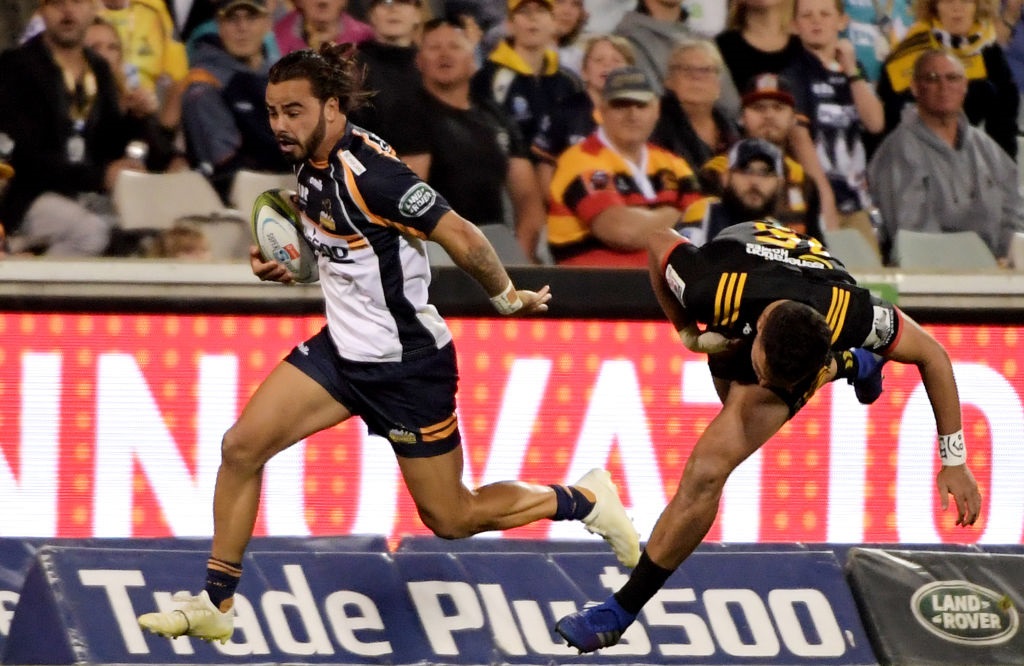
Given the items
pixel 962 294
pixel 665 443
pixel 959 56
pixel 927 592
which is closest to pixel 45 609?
pixel 665 443

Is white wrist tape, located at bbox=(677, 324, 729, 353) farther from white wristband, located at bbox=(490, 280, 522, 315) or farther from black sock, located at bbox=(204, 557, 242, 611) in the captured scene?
black sock, located at bbox=(204, 557, 242, 611)

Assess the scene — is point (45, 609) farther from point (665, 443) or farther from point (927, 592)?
point (927, 592)

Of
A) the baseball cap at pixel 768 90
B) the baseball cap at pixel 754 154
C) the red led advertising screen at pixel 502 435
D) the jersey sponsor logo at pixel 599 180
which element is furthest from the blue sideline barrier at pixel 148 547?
the baseball cap at pixel 768 90

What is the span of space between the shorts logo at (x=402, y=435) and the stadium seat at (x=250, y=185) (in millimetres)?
2260

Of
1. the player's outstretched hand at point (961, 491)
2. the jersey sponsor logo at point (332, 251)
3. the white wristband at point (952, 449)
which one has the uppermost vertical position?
the jersey sponsor logo at point (332, 251)

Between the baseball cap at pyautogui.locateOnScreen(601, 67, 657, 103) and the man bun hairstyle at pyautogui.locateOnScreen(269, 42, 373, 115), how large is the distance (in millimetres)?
2615

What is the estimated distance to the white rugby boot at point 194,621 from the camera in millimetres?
5203

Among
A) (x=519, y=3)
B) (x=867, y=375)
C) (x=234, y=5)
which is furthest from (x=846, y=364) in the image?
(x=234, y=5)

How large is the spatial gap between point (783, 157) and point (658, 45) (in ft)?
3.03

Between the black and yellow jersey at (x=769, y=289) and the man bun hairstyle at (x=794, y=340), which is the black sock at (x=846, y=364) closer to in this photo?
the black and yellow jersey at (x=769, y=289)

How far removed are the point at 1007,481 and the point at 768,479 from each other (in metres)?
1.10

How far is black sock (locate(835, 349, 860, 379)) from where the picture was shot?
18.6 feet

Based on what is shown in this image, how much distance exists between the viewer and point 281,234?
5.37 metres

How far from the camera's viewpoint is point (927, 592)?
6.28 meters
